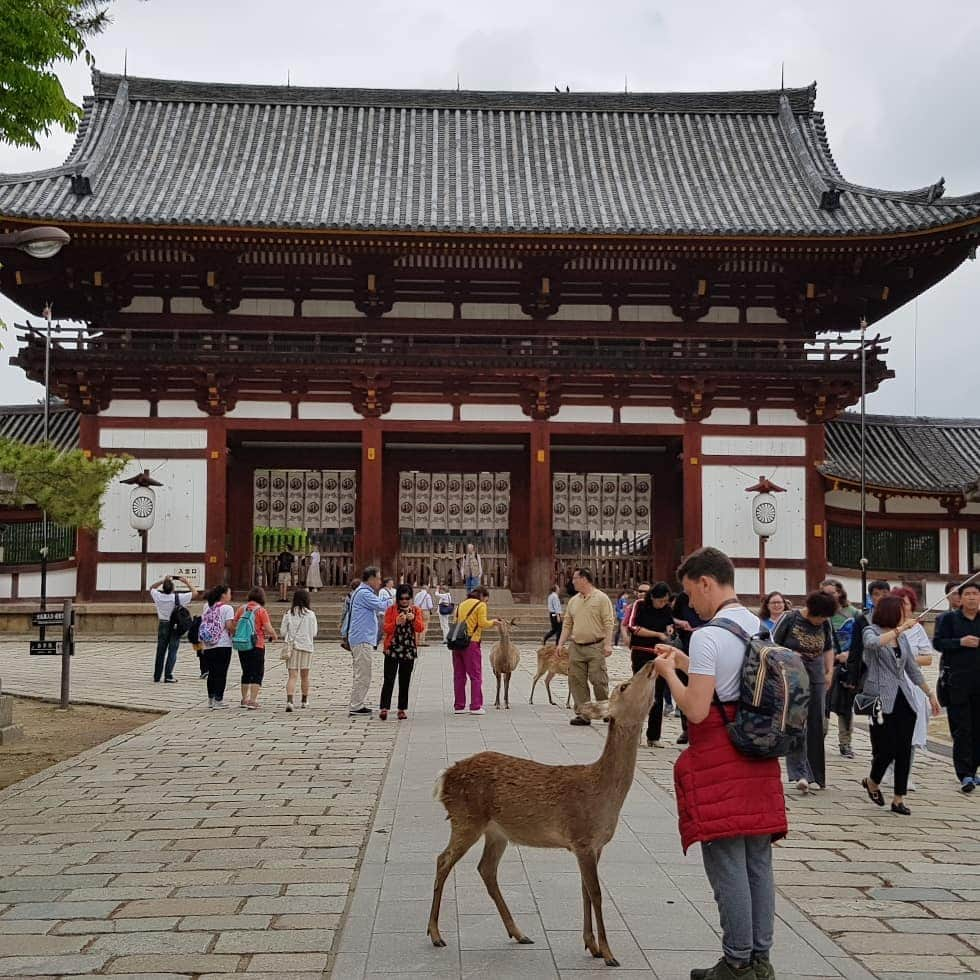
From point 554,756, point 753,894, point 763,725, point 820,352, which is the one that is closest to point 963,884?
point 753,894

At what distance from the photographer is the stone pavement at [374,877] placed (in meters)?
4.71

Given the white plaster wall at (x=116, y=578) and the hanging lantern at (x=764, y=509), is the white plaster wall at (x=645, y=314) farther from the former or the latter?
the white plaster wall at (x=116, y=578)

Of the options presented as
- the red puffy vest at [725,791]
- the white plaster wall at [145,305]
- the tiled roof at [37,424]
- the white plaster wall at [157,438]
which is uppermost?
the white plaster wall at [145,305]

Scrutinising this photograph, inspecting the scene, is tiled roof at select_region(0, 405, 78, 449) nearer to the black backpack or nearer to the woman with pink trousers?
the black backpack

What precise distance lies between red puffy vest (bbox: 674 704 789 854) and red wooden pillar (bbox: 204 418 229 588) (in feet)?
70.0

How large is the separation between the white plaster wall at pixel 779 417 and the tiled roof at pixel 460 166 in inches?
168

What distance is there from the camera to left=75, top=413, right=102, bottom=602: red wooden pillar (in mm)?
24000

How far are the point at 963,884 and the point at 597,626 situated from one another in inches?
235

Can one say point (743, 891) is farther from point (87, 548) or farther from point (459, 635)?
point (87, 548)

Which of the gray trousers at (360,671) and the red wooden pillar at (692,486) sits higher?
the red wooden pillar at (692,486)

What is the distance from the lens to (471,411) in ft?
82.1

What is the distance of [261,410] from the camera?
24688 mm

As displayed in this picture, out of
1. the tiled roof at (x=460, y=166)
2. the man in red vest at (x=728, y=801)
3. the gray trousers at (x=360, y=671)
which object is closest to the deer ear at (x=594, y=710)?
the man in red vest at (x=728, y=801)

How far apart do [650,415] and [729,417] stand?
6.24ft
